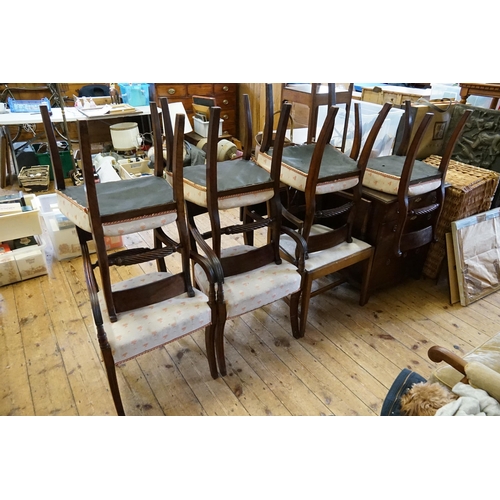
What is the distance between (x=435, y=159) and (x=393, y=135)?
16.0 inches

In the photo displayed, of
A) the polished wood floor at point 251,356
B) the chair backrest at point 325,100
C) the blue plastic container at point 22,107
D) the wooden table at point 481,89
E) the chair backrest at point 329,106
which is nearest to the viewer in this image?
the polished wood floor at point 251,356

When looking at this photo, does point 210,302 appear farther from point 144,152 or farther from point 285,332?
point 144,152

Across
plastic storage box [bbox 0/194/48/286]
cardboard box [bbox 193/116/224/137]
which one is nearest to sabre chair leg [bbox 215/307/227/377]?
plastic storage box [bbox 0/194/48/286]

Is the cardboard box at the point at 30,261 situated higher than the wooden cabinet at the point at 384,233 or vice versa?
the wooden cabinet at the point at 384,233

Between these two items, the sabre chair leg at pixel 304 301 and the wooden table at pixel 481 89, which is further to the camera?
the wooden table at pixel 481 89

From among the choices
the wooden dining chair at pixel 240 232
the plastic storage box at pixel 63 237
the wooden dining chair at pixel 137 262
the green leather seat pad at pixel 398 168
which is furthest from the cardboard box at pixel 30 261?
the green leather seat pad at pixel 398 168

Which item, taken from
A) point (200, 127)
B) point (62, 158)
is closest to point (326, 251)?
point (200, 127)

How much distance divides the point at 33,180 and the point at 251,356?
303 centimetres

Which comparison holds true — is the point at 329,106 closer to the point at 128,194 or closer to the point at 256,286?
the point at 256,286

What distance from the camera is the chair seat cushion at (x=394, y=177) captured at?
192 cm

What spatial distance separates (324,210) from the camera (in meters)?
1.98

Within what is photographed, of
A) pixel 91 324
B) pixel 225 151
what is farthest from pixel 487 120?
pixel 91 324

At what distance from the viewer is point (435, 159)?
97.7 inches

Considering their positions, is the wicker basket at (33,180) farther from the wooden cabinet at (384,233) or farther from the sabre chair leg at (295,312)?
the wooden cabinet at (384,233)
